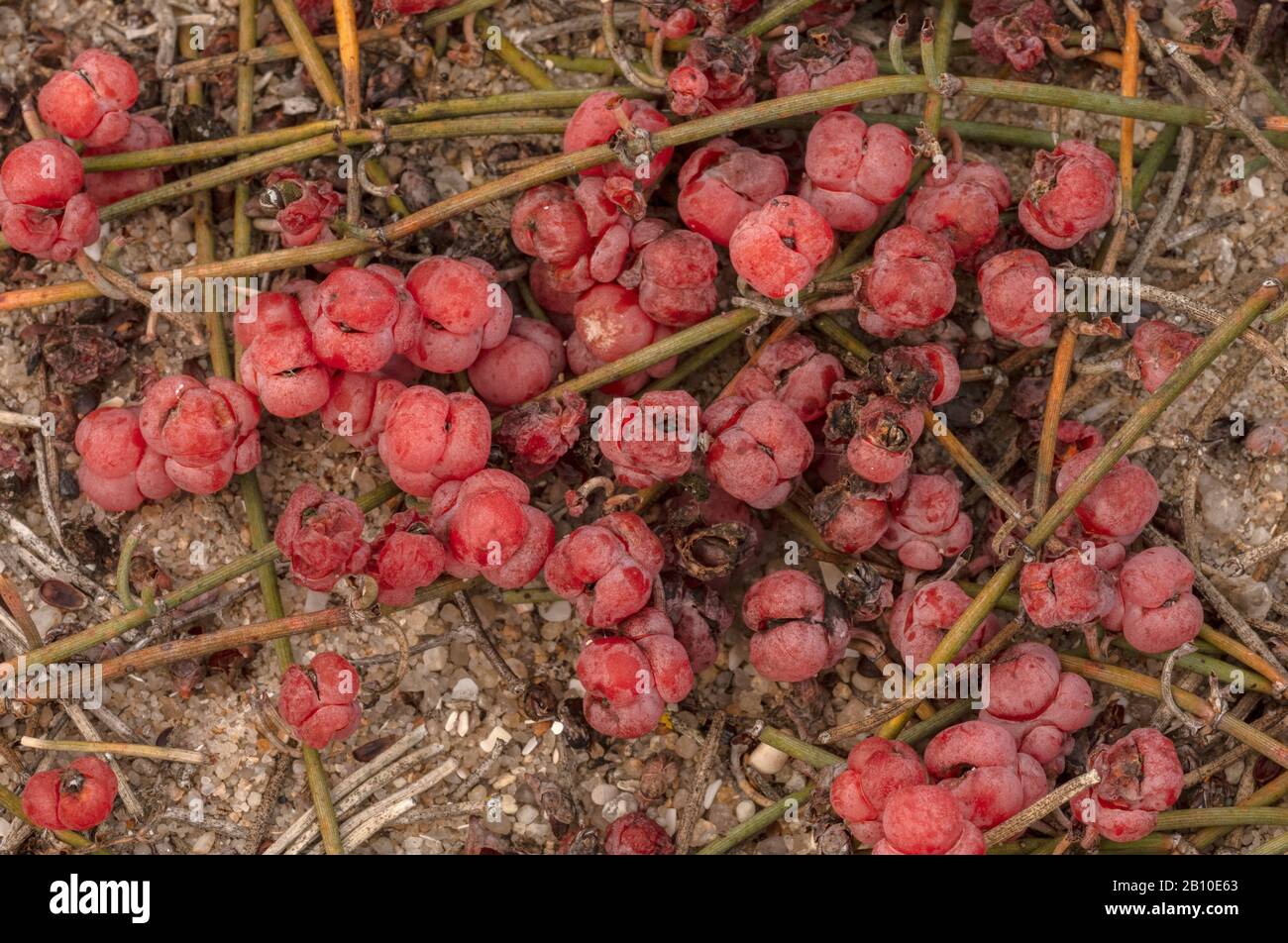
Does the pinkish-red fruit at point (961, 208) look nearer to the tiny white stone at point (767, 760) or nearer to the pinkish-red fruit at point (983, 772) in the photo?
the pinkish-red fruit at point (983, 772)

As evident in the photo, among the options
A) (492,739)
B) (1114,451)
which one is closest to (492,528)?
(492,739)

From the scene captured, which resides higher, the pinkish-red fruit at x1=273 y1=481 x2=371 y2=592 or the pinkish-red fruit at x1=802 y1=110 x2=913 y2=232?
the pinkish-red fruit at x1=802 y1=110 x2=913 y2=232

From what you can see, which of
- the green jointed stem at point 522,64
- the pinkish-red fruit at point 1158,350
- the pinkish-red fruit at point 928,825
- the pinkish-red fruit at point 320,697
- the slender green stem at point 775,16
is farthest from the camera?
the green jointed stem at point 522,64

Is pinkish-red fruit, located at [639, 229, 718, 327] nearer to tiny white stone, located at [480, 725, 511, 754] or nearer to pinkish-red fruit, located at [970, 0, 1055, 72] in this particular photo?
pinkish-red fruit, located at [970, 0, 1055, 72]

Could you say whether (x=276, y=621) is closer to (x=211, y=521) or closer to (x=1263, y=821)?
(x=211, y=521)

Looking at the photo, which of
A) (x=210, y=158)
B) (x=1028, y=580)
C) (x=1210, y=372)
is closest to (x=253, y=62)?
(x=210, y=158)

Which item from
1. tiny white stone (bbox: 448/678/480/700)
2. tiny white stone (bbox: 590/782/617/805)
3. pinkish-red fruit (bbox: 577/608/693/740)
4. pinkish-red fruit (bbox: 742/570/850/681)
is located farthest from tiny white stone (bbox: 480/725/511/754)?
pinkish-red fruit (bbox: 742/570/850/681)

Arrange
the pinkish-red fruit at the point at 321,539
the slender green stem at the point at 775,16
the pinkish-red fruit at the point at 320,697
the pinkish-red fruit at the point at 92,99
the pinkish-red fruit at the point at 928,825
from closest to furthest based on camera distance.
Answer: the pinkish-red fruit at the point at 928,825, the pinkish-red fruit at the point at 321,539, the pinkish-red fruit at the point at 320,697, the pinkish-red fruit at the point at 92,99, the slender green stem at the point at 775,16

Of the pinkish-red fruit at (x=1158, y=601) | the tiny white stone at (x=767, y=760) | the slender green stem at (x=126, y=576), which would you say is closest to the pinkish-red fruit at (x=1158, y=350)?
the pinkish-red fruit at (x=1158, y=601)

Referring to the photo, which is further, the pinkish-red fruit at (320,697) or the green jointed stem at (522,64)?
the green jointed stem at (522,64)
